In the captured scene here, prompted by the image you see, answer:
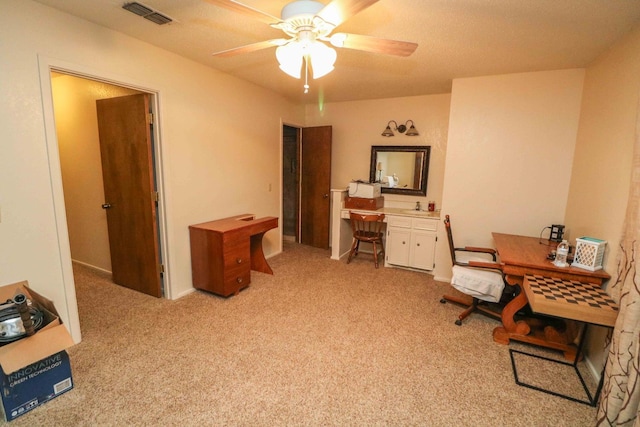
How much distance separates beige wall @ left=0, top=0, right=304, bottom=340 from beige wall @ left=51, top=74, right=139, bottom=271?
2.76 feet

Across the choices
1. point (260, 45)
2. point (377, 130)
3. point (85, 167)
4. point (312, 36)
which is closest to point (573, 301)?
point (312, 36)

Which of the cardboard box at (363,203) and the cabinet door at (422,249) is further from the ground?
the cardboard box at (363,203)

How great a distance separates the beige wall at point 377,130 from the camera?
4258mm

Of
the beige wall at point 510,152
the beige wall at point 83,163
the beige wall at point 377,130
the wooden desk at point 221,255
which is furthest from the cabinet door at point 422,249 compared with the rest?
the beige wall at point 83,163

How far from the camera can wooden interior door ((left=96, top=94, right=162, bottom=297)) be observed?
2.88 metres

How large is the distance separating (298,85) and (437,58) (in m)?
1.78

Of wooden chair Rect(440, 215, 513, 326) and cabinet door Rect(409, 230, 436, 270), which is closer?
wooden chair Rect(440, 215, 513, 326)

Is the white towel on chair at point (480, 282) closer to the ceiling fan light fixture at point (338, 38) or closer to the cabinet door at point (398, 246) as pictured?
the cabinet door at point (398, 246)

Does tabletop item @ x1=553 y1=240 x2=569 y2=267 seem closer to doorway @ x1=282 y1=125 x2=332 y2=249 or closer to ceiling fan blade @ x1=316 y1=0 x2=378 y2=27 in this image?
ceiling fan blade @ x1=316 y1=0 x2=378 y2=27

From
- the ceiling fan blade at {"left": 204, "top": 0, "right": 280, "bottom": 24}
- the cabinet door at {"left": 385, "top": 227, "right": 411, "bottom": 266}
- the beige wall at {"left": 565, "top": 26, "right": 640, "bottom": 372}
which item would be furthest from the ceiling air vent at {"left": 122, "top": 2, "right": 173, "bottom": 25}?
the cabinet door at {"left": 385, "top": 227, "right": 411, "bottom": 266}

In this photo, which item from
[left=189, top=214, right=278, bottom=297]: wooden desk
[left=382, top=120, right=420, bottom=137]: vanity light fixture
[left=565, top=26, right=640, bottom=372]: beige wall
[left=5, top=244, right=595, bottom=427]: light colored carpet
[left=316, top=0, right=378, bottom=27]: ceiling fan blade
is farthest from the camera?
[left=382, top=120, right=420, bottom=137]: vanity light fixture

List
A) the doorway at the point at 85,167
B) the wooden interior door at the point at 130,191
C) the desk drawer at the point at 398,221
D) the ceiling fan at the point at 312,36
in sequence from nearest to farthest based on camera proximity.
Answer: the ceiling fan at the point at 312,36, the wooden interior door at the point at 130,191, the doorway at the point at 85,167, the desk drawer at the point at 398,221

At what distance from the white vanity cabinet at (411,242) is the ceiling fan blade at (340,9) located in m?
2.96

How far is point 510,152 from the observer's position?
3256mm
